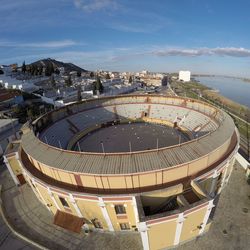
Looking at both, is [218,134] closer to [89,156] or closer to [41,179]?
[89,156]

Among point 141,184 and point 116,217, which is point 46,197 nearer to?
point 116,217

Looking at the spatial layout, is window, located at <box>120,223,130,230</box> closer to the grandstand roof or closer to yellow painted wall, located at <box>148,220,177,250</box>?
yellow painted wall, located at <box>148,220,177,250</box>

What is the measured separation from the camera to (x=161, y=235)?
16906 millimetres

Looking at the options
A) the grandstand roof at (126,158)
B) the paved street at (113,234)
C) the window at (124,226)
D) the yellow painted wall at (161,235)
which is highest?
the grandstand roof at (126,158)

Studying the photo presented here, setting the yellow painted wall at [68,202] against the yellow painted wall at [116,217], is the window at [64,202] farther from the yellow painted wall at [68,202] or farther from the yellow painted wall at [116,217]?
the yellow painted wall at [116,217]

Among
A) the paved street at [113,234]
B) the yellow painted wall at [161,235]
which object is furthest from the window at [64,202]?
the yellow painted wall at [161,235]

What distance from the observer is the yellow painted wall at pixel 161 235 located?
16.0m

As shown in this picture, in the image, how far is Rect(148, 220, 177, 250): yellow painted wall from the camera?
1603 centimetres

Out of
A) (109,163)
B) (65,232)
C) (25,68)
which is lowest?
(65,232)

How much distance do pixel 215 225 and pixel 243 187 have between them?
8.66m

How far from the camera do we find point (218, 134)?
23969 millimetres

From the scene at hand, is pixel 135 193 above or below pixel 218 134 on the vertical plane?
below

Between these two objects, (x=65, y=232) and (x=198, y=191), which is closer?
(x=198, y=191)

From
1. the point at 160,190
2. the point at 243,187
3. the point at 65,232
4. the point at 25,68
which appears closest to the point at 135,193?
the point at 160,190
